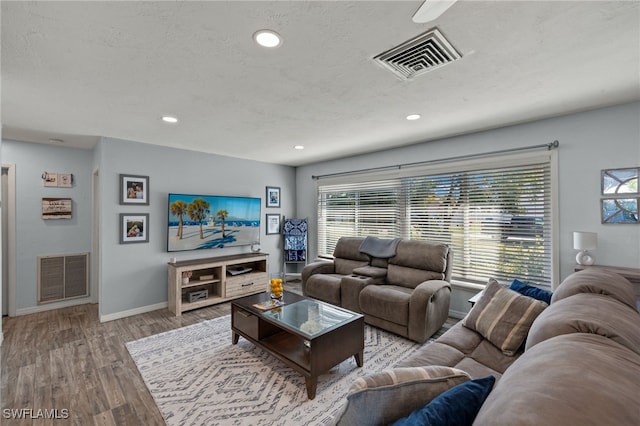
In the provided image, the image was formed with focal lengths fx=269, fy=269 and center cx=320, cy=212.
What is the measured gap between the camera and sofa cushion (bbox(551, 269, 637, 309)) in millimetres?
1409

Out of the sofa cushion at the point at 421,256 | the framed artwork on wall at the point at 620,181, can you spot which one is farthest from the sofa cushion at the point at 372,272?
the framed artwork on wall at the point at 620,181

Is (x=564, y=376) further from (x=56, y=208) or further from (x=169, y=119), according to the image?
(x=56, y=208)

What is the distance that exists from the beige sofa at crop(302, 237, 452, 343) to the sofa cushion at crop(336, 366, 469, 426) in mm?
1908

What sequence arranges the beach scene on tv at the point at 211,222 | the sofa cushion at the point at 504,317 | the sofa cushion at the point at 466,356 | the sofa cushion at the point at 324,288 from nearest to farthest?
the sofa cushion at the point at 466,356 < the sofa cushion at the point at 504,317 < the sofa cushion at the point at 324,288 < the beach scene on tv at the point at 211,222

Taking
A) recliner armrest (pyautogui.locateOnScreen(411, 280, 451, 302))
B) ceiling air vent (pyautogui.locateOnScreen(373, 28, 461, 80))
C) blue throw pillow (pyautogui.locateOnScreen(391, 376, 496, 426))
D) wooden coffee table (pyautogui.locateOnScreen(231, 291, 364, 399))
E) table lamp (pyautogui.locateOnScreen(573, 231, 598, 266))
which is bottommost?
wooden coffee table (pyautogui.locateOnScreen(231, 291, 364, 399))

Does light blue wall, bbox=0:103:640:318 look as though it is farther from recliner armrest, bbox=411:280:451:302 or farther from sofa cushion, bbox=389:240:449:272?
recliner armrest, bbox=411:280:451:302

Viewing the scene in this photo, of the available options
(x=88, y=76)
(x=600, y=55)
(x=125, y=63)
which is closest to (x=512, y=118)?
(x=600, y=55)

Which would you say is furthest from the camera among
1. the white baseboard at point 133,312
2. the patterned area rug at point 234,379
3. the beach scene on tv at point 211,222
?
the beach scene on tv at point 211,222

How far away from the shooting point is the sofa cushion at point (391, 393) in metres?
0.83

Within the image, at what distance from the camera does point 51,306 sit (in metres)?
3.83

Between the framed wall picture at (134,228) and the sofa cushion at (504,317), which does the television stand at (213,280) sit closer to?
the framed wall picture at (134,228)

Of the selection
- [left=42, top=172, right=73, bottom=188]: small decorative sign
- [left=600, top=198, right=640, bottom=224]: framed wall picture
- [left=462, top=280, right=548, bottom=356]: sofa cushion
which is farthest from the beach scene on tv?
[left=600, top=198, right=640, bottom=224]: framed wall picture

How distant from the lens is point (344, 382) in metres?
2.22

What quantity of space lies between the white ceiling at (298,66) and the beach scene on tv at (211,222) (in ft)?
4.27
